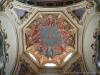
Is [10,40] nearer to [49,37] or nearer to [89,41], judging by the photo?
[49,37]

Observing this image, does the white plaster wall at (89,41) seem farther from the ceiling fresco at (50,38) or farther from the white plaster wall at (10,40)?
the white plaster wall at (10,40)

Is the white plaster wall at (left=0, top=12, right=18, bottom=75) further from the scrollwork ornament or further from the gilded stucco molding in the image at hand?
the gilded stucco molding

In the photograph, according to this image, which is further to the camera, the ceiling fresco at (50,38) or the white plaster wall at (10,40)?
the ceiling fresco at (50,38)

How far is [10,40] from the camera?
16.1 metres

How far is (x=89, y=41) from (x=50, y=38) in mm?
3208

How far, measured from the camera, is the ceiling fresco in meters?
17.2

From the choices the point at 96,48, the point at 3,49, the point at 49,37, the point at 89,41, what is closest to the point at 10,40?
the point at 3,49

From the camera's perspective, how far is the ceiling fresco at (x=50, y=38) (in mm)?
17188

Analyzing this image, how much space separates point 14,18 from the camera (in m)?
16.2

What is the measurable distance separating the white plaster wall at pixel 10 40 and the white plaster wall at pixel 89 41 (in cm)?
452

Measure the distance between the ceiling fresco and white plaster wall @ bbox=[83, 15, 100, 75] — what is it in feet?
3.94

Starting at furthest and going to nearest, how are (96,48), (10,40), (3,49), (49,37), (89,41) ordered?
1. (49,37)
2. (10,40)
3. (89,41)
4. (96,48)
5. (3,49)

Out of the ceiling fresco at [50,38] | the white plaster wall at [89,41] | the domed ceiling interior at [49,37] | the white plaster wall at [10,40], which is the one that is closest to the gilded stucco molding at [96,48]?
the domed ceiling interior at [49,37]

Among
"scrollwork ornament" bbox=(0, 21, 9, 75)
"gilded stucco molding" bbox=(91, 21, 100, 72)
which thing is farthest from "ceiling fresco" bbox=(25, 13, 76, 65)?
"scrollwork ornament" bbox=(0, 21, 9, 75)
